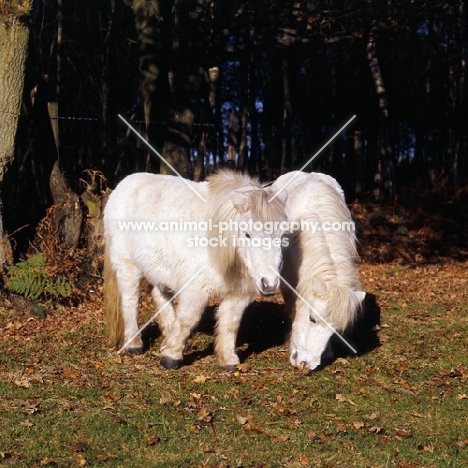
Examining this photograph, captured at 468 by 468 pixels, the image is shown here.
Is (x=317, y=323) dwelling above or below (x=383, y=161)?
below

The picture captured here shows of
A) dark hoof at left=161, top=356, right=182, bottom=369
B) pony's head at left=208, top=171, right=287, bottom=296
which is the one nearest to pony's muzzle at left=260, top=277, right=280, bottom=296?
pony's head at left=208, top=171, right=287, bottom=296

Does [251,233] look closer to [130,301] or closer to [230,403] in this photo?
[230,403]

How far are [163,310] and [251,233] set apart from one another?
2.19 metres

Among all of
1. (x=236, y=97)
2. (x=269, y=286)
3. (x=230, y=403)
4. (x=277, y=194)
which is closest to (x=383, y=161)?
(x=236, y=97)

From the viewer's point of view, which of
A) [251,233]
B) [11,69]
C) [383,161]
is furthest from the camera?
[383,161]

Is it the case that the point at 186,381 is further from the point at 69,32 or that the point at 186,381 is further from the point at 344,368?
the point at 69,32

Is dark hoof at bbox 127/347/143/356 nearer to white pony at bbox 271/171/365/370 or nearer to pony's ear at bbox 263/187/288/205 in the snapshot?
white pony at bbox 271/171/365/370

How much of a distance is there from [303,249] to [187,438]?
2611 mm

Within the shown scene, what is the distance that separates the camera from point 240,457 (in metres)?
4.64

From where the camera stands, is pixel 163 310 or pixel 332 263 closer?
pixel 332 263

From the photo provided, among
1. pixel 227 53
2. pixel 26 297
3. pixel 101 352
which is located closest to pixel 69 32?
pixel 227 53

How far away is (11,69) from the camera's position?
9.22 metres

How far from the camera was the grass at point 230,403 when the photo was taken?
185 inches

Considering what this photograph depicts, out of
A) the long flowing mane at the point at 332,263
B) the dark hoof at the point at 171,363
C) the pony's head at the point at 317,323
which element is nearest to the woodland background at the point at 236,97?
the dark hoof at the point at 171,363
